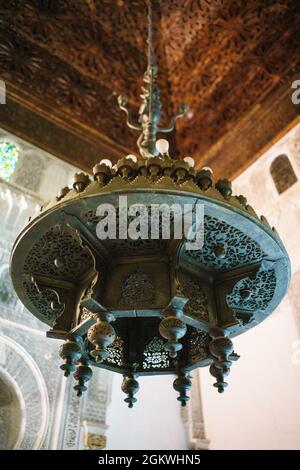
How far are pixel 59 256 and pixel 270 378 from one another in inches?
93.0

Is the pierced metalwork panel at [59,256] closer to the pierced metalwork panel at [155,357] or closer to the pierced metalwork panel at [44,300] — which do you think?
the pierced metalwork panel at [44,300]

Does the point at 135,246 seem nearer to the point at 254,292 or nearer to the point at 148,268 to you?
the point at 148,268

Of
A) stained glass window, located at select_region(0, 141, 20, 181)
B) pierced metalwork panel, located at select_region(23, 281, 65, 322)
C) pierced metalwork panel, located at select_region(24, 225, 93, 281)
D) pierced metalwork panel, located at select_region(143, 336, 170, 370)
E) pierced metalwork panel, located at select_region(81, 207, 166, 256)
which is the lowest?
pierced metalwork panel, located at select_region(143, 336, 170, 370)

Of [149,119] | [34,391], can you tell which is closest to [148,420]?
[34,391]

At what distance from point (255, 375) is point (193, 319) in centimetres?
219

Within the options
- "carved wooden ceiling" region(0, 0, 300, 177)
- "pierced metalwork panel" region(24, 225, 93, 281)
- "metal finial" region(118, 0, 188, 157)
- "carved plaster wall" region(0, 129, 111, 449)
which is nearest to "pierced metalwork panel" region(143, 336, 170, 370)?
"pierced metalwork panel" region(24, 225, 93, 281)

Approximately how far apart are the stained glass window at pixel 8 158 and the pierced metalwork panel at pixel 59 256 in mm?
2434

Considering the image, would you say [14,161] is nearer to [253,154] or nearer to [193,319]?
[253,154]

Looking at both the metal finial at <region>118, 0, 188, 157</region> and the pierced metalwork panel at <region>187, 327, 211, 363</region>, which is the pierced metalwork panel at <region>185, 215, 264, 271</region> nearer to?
the pierced metalwork panel at <region>187, 327, 211, 363</region>

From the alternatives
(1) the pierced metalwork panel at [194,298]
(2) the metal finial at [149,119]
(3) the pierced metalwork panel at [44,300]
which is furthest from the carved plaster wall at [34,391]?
(1) the pierced metalwork panel at [194,298]

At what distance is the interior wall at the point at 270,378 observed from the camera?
328cm

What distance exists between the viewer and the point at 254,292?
1998mm

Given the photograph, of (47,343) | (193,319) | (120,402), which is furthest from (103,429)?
(193,319)

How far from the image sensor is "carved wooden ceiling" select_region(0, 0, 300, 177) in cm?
445
